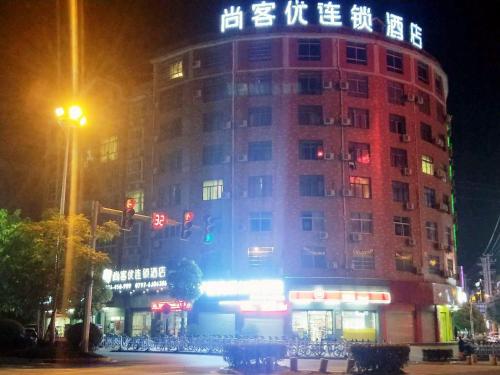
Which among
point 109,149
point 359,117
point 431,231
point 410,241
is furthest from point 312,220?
point 109,149

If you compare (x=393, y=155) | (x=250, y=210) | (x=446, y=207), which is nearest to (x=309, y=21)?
(x=393, y=155)

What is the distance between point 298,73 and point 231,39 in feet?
18.2

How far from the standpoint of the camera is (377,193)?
1577 inches

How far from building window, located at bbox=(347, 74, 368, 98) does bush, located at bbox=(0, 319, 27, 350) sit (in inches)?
1024

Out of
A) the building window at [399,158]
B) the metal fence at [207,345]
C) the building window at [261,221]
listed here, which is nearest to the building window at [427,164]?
the building window at [399,158]

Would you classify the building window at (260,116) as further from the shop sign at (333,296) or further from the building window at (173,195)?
the shop sign at (333,296)

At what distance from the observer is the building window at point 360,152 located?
40.3 m

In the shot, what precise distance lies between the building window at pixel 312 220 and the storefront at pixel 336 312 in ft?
13.1

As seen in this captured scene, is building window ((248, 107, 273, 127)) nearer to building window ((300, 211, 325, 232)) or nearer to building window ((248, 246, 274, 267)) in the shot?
building window ((300, 211, 325, 232))

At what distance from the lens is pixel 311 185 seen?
39.8m

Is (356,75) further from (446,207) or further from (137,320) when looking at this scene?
(137,320)

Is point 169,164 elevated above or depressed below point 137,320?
above

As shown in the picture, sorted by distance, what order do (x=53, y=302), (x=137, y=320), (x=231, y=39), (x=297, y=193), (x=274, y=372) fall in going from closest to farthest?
(x=274, y=372)
(x=53, y=302)
(x=297, y=193)
(x=231, y=39)
(x=137, y=320)

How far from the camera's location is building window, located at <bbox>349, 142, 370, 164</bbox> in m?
40.3
